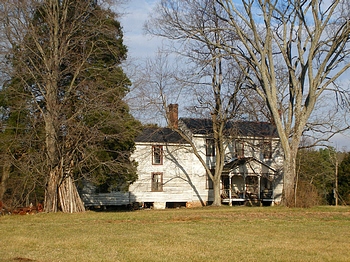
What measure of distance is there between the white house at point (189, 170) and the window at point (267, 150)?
86 millimetres

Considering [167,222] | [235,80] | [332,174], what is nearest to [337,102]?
[235,80]

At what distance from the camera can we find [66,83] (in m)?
24.3

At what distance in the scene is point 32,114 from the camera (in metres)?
23.1

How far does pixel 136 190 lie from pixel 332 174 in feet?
80.0

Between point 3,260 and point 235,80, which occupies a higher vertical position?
point 235,80

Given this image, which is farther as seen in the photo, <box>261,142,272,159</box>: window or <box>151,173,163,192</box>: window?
<box>261,142,272,159</box>: window

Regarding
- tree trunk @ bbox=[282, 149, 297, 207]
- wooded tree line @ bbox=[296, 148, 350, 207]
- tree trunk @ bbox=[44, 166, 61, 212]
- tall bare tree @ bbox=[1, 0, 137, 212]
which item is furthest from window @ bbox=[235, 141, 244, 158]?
tree trunk @ bbox=[44, 166, 61, 212]

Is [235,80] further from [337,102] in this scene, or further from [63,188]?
[63,188]

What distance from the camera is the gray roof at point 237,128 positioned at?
34878mm

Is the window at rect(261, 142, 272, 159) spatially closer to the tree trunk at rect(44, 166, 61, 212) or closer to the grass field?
the tree trunk at rect(44, 166, 61, 212)

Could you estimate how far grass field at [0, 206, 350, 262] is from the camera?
962cm

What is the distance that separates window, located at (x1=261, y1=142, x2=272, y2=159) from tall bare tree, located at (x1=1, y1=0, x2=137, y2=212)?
1743 centimetres

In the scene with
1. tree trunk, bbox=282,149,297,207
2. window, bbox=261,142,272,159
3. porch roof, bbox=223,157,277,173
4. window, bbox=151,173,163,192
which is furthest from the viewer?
porch roof, bbox=223,157,277,173

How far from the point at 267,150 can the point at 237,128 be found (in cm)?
713
